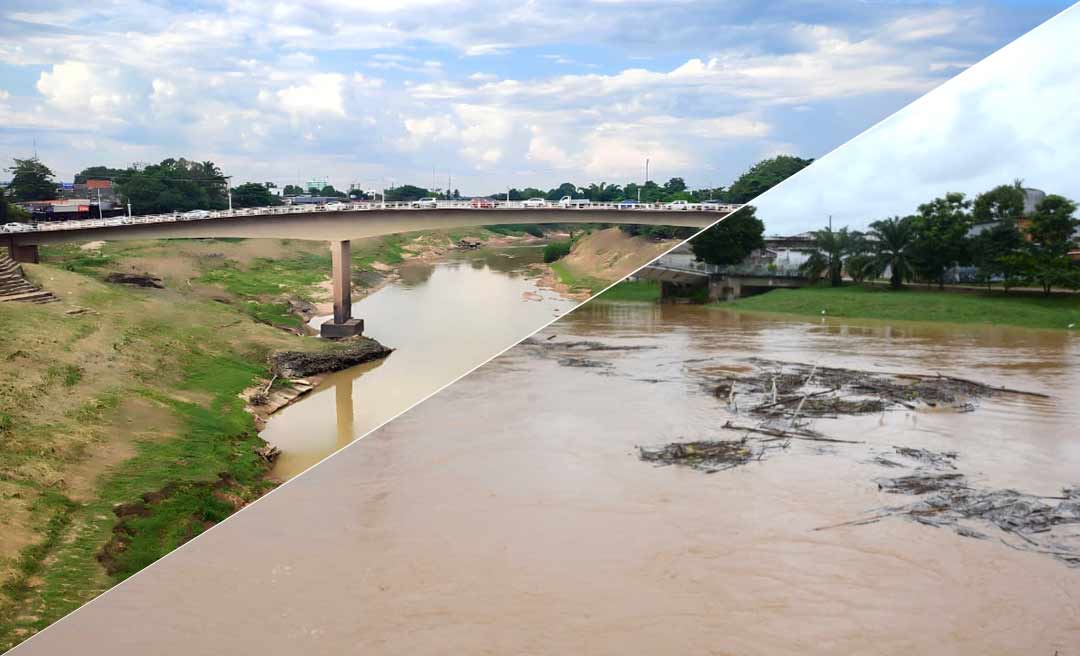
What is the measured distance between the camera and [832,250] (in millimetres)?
1520

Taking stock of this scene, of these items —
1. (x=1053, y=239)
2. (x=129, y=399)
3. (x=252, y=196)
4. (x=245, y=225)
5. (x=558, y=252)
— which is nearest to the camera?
(x=1053, y=239)

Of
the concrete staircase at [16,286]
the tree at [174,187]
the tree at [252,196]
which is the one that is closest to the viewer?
the tree at [252,196]

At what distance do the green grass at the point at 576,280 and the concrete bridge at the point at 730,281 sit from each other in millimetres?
129

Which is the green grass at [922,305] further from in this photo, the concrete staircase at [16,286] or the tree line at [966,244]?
the concrete staircase at [16,286]

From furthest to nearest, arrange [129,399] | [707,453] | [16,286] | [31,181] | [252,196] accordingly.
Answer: [129,399] → [16,286] → [252,196] → [31,181] → [707,453]

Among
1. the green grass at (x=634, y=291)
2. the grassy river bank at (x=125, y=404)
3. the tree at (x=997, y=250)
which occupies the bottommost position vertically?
the grassy river bank at (x=125, y=404)

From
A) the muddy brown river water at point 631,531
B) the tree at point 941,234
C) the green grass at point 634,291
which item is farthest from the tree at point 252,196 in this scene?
the tree at point 941,234

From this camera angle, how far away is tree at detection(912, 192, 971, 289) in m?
1.45

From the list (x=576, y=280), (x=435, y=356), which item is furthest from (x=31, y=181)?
(x=576, y=280)

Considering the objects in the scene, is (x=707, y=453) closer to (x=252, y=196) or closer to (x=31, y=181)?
(x=252, y=196)

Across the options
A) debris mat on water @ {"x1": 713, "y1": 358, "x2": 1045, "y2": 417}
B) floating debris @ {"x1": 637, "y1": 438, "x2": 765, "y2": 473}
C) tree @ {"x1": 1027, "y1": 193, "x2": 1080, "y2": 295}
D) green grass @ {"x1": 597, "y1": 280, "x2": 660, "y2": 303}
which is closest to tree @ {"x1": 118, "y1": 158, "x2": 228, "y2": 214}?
green grass @ {"x1": 597, "y1": 280, "x2": 660, "y2": 303}

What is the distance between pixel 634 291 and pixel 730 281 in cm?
20

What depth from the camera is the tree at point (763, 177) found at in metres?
1.55

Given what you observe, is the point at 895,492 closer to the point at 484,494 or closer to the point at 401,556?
the point at 484,494
